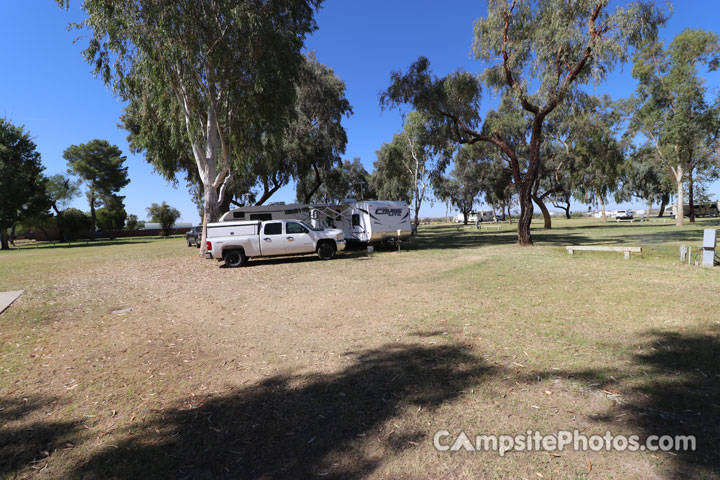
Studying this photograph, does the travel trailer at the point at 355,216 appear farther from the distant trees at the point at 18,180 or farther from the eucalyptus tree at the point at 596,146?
the distant trees at the point at 18,180

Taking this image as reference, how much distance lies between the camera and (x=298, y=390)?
3506 mm

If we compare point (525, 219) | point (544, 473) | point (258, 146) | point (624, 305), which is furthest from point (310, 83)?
point (544, 473)

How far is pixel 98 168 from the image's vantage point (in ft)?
164

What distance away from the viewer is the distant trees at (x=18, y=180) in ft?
94.6

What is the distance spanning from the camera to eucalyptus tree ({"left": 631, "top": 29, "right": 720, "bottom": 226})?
22625mm

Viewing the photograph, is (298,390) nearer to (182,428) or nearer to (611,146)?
(182,428)

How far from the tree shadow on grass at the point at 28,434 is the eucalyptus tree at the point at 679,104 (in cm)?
3271

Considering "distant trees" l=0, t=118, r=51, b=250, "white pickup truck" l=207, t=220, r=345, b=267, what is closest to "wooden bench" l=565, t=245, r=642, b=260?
"white pickup truck" l=207, t=220, r=345, b=267

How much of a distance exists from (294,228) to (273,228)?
0.88 m

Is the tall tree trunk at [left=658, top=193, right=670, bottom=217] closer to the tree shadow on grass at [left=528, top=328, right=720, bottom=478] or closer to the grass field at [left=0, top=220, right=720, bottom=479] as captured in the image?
the grass field at [left=0, top=220, right=720, bottom=479]

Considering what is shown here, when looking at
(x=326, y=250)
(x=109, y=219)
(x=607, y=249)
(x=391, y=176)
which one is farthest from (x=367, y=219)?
(x=109, y=219)

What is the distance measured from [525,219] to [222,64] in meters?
16.8

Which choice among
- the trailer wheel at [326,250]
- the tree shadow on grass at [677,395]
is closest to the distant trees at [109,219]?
the trailer wheel at [326,250]

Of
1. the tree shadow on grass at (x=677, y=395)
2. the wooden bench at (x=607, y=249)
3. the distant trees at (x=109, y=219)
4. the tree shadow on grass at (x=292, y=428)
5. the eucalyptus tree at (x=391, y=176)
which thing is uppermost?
the eucalyptus tree at (x=391, y=176)
